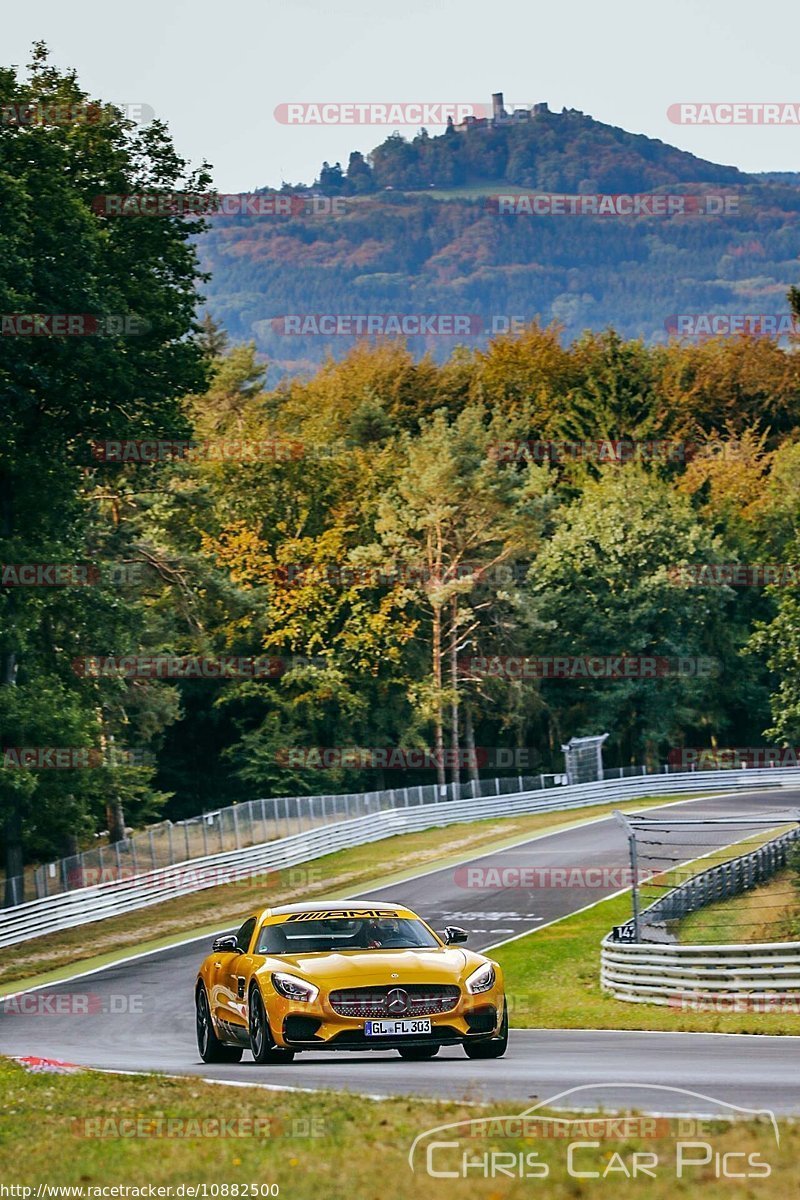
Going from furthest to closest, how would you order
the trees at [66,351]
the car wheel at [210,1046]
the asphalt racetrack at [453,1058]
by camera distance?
the trees at [66,351] → the car wheel at [210,1046] → the asphalt racetrack at [453,1058]

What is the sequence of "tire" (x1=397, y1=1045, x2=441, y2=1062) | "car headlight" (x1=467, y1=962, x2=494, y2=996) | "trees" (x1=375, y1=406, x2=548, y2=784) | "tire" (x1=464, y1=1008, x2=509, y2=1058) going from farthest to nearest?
"trees" (x1=375, y1=406, x2=548, y2=784), "tire" (x1=397, y1=1045, x2=441, y2=1062), "tire" (x1=464, y1=1008, x2=509, y2=1058), "car headlight" (x1=467, y1=962, x2=494, y2=996)

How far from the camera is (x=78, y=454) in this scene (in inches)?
1622

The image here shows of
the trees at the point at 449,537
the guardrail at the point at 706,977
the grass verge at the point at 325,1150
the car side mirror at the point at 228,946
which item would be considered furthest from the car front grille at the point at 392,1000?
the trees at the point at 449,537

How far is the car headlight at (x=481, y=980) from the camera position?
14.2m

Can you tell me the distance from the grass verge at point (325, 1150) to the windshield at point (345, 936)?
10.3 feet

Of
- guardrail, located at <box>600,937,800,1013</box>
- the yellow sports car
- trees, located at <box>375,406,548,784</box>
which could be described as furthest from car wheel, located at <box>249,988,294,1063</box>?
trees, located at <box>375,406,548,784</box>

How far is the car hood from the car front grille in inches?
2.2

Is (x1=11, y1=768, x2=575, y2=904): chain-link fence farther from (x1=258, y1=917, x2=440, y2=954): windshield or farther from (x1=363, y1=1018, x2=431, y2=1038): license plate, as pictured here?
(x1=363, y1=1018, x2=431, y2=1038): license plate

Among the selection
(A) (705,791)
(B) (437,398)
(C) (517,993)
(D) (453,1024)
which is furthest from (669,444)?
(D) (453,1024)

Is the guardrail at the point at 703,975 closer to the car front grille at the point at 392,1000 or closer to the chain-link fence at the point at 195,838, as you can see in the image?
the car front grille at the point at 392,1000

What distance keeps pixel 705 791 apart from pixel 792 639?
29.0 m

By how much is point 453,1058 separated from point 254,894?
3176 cm

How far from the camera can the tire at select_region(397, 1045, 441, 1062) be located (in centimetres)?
1491

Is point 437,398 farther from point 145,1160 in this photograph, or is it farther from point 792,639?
point 145,1160
